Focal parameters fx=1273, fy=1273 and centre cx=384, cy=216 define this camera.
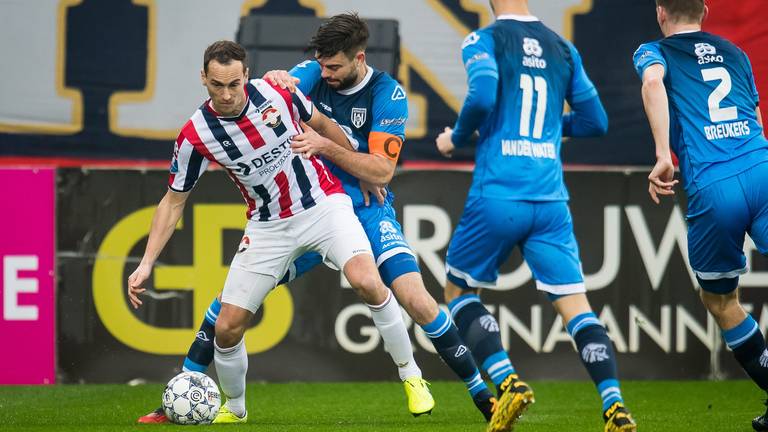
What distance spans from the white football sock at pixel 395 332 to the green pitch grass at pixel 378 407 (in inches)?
11.8

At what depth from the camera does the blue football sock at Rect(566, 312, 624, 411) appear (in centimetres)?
538

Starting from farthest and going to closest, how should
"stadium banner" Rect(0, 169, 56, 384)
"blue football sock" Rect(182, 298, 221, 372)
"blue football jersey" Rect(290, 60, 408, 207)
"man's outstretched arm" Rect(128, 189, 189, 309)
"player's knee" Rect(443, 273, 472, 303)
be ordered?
"stadium banner" Rect(0, 169, 56, 384) < "blue football sock" Rect(182, 298, 221, 372) < "blue football jersey" Rect(290, 60, 408, 207) < "man's outstretched arm" Rect(128, 189, 189, 309) < "player's knee" Rect(443, 273, 472, 303)

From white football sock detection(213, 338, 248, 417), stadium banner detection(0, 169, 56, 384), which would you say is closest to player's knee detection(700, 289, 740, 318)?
white football sock detection(213, 338, 248, 417)

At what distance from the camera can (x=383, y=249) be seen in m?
6.66

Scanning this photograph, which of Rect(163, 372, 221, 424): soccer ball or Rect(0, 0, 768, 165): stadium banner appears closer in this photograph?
Rect(163, 372, 221, 424): soccer ball

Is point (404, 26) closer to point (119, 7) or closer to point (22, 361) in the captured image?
point (119, 7)

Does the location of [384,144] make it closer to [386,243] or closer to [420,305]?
[386,243]

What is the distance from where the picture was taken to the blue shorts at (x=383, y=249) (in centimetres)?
661

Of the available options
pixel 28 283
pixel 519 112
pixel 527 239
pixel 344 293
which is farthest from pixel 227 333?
pixel 28 283

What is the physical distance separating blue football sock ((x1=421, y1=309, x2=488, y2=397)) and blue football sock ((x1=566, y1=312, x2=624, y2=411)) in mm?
954

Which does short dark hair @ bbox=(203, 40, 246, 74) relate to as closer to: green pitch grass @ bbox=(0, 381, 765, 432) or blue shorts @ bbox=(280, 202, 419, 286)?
blue shorts @ bbox=(280, 202, 419, 286)

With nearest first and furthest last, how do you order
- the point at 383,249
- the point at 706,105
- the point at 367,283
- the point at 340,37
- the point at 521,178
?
the point at 521,178 < the point at 706,105 < the point at 367,283 < the point at 340,37 < the point at 383,249

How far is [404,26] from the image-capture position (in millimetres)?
9938

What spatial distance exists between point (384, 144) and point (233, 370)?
140cm
